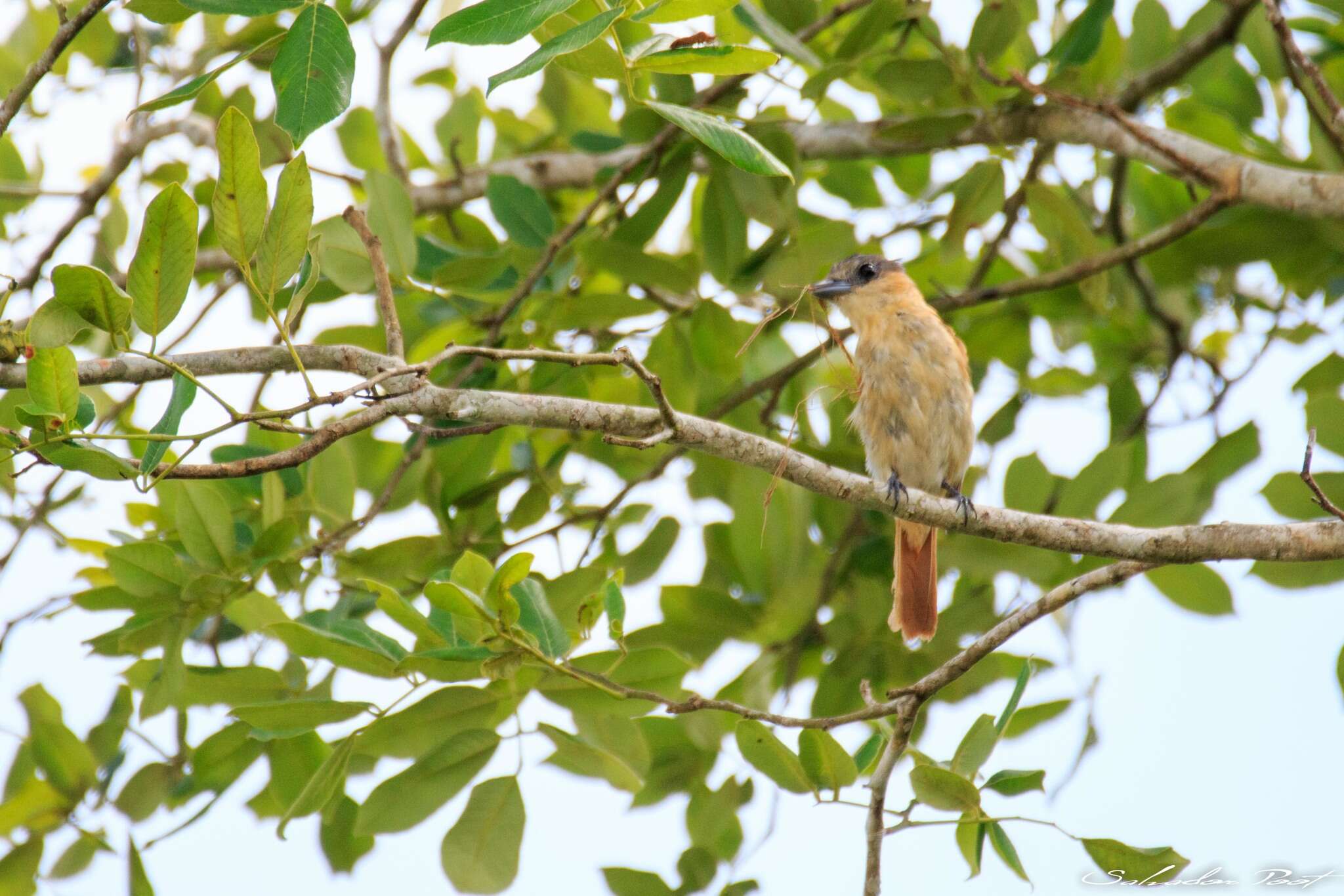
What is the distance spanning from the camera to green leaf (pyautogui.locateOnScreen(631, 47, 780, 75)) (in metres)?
2.06

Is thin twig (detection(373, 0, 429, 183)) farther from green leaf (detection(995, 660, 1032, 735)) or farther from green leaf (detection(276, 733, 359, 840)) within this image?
green leaf (detection(995, 660, 1032, 735))

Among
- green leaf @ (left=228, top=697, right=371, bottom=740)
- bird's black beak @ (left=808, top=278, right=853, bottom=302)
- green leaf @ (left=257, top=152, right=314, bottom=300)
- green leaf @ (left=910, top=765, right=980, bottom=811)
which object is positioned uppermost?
bird's black beak @ (left=808, top=278, right=853, bottom=302)

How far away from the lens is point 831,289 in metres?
4.25

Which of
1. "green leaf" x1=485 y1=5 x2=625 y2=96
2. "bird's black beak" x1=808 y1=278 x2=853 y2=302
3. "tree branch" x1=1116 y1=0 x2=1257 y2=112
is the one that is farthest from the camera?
"bird's black beak" x1=808 y1=278 x2=853 y2=302

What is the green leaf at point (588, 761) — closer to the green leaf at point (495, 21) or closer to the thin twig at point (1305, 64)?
the green leaf at point (495, 21)

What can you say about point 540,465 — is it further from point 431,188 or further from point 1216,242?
point 1216,242

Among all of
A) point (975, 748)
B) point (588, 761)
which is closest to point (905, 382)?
point (975, 748)

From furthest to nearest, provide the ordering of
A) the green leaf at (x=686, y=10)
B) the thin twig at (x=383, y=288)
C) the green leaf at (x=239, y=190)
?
the thin twig at (x=383, y=288), the green leaf at (x=686, y=10), the green leaf at (x=239, y=190)

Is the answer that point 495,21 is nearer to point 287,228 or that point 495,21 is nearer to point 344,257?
point 287,228

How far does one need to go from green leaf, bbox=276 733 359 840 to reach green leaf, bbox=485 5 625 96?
1464 millimetres

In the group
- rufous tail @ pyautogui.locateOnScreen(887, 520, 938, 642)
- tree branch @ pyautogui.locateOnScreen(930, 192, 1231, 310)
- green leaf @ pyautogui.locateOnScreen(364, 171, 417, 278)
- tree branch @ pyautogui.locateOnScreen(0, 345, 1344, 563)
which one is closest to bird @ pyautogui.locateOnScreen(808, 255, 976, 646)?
tree branch @ pyautogui.locateOnScreen(930, 192, 1231, 310)

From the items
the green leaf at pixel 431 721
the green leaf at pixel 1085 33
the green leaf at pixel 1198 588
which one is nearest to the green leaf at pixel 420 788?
the green leaf at pixel 431 721

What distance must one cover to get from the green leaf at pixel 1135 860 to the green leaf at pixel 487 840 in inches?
46.4

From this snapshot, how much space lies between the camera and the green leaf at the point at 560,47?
1.71m
